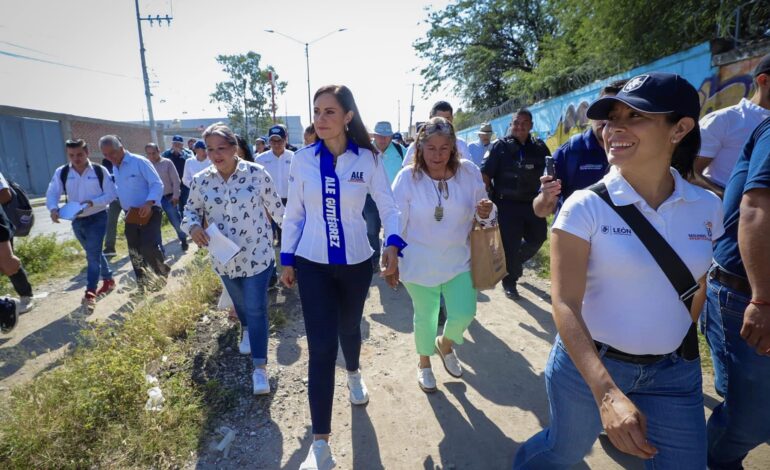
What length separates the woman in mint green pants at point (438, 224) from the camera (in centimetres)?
303

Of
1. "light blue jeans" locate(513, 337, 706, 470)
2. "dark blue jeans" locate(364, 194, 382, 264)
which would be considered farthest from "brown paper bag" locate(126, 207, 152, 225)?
"light blue jeans" locate(513, 337, 706, 470)

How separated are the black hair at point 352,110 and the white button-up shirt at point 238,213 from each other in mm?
1067

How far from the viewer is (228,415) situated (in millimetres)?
3021

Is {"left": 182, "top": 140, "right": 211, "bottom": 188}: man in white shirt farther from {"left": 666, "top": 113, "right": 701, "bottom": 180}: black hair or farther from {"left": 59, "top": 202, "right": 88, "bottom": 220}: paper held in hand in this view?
{"left": 666, "top": 113, "right": 701, "bottom": 180}: black hair

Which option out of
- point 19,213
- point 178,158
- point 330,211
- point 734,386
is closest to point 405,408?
point 330,211

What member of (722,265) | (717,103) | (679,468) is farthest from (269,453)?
(717,103)

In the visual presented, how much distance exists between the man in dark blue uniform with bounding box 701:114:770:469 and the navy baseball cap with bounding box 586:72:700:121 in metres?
0.44

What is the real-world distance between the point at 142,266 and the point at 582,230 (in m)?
5.94

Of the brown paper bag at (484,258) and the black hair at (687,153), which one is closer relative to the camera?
the black hair at (687,153)

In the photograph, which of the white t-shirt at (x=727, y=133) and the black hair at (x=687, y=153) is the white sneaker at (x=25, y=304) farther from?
the white t-shirt at (x=727, y=133)

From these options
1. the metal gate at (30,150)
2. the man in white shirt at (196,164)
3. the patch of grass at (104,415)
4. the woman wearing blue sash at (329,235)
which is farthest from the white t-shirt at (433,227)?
the metal gate at (30,150)

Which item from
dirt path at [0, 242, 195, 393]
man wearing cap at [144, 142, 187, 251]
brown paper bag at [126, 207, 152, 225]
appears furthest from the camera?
man wearing cap at [144, 142, 187, 251]

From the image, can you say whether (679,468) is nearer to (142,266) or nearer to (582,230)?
(582,230)

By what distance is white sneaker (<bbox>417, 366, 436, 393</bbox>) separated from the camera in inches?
127
